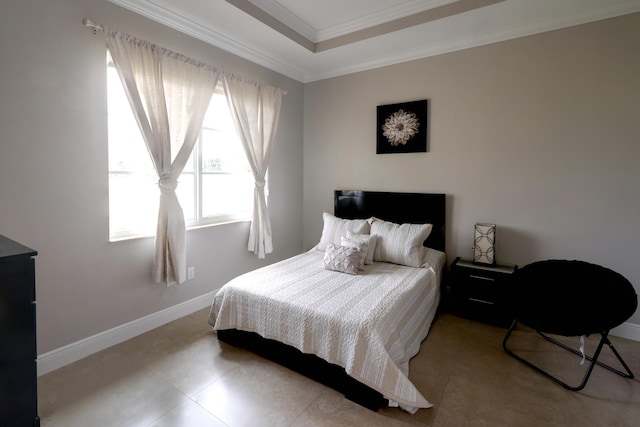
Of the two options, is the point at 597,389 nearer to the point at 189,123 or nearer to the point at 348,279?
the point at 348,279

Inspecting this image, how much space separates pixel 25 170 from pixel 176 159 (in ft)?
3.10

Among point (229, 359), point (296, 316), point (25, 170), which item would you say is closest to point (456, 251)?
point (296, 316)

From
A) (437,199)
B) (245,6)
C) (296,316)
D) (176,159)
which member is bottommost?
(296,316)

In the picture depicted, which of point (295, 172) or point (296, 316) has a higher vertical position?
point (295, 172)

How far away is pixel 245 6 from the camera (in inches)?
101

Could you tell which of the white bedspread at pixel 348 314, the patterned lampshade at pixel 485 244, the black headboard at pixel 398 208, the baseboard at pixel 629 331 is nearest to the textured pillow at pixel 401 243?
the white bedspread at pixel 348 314

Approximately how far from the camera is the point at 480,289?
283 cm

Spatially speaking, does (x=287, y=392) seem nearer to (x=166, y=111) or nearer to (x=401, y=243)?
(x=401, y=243)

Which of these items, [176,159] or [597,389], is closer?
[597,389]

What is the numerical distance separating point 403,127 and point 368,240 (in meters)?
1.36

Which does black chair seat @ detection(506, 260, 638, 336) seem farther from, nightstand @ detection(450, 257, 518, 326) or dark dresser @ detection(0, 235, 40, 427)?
dark dresser @ detection(0, 235, 40, 427)

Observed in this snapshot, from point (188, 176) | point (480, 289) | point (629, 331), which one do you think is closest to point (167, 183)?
point (188, 176)

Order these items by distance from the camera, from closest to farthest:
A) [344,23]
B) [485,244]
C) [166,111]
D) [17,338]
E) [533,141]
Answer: [17,338]
[166,111]
[533,141]
[485,244]
[344,23]

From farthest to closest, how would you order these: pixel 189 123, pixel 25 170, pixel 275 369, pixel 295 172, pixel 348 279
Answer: pixel 295 172
pixel 189 123
pixel 348 279
pixel 275 369
pixel 25 170
